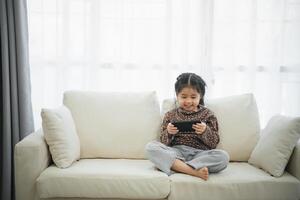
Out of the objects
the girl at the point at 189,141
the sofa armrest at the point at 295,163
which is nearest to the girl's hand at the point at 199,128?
the girl at the point at 189,141

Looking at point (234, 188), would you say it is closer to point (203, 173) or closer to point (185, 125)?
point (203, 173)

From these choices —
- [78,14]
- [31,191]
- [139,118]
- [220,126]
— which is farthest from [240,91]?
[31,191]

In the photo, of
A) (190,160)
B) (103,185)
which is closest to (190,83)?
(190,160)

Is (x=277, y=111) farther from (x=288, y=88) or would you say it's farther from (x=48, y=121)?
(x=48, y=121)

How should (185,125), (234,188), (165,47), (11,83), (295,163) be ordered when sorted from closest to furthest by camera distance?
1. (234,188)
2. (295,163)
3. (185,125)
4. (11,83)
5. (165,47)

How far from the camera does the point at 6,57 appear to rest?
286cm

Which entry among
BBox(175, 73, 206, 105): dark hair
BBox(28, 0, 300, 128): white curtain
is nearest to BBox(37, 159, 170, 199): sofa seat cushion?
BBox(175, 73, 206, 105): dark hair

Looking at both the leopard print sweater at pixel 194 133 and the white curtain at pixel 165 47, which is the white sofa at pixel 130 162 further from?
the white curtain at pixel 165 47

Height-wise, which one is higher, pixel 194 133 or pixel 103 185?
pixel 194 133

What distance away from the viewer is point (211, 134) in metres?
2.54

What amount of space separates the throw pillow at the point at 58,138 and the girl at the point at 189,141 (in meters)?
0.52

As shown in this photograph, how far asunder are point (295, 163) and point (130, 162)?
1104 mm

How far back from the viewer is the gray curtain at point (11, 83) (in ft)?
9.40

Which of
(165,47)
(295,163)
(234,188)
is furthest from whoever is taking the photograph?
(165,47)
